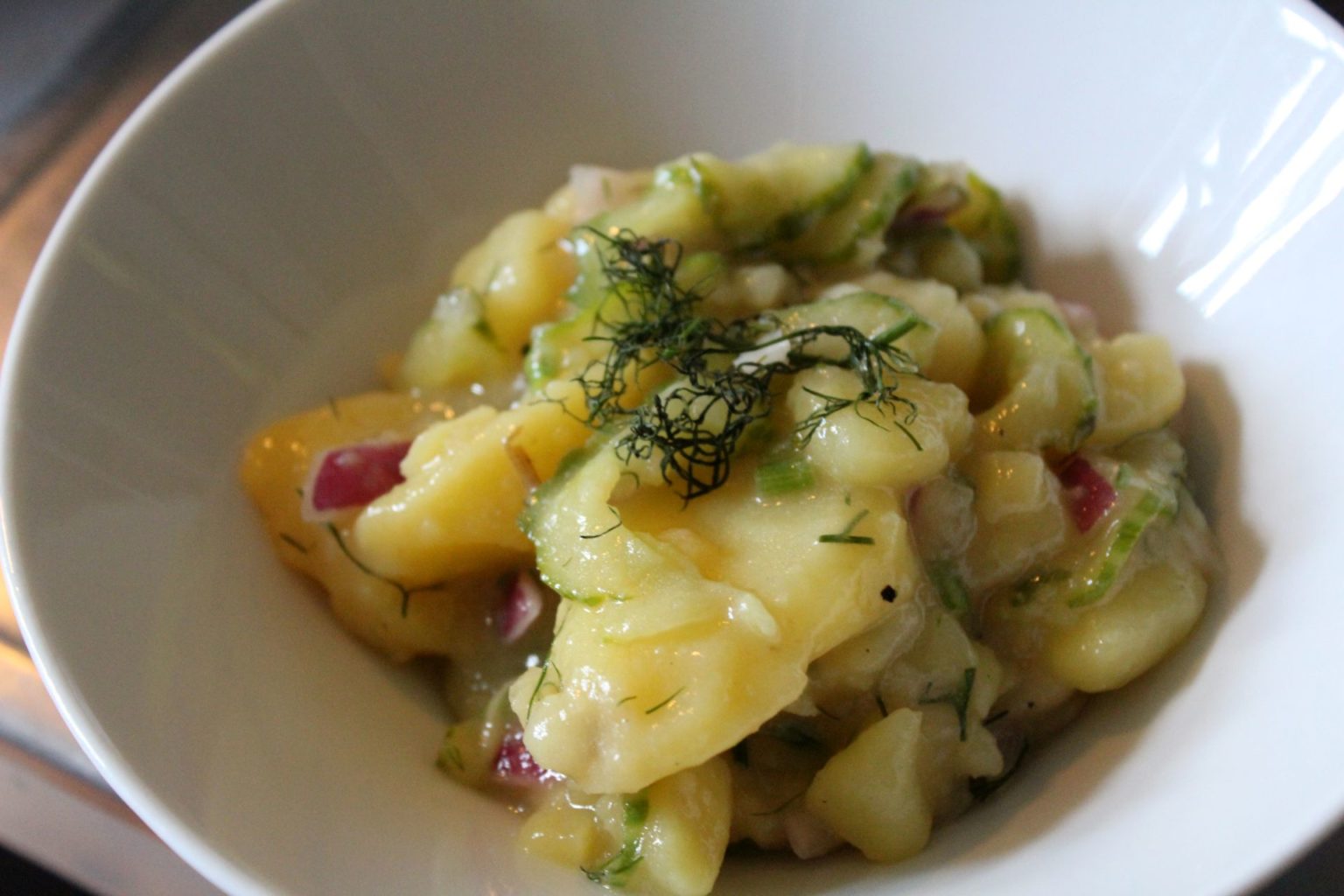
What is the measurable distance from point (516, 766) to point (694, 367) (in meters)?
0.64

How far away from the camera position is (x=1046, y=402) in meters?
1.61

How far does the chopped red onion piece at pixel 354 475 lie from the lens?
180cm

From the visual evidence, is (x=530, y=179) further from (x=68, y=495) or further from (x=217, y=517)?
(x=68, y=495)

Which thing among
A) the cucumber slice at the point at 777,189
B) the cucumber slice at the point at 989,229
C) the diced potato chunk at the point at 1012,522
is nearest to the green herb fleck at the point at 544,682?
the diced potato chunk at the point at 1012,522

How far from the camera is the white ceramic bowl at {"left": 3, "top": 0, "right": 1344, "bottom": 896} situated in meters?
1.35

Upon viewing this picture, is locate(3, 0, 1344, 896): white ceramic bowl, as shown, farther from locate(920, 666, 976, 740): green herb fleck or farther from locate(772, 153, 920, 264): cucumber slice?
locate(772, 153, 920, 264): cucumber slice

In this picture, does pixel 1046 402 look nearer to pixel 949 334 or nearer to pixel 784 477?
pixel 949 334

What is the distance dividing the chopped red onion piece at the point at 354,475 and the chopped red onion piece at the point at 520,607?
0.88 feet

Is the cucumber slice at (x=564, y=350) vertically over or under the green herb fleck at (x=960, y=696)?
over

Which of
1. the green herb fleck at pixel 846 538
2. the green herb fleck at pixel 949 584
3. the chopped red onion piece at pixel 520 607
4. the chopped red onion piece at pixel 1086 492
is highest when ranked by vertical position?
the green herb fleck at pixel 846 538

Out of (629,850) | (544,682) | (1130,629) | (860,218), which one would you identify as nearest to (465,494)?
(544,682)

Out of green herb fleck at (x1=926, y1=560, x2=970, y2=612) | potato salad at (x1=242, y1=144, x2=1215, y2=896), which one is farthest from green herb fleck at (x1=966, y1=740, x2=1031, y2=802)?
green herb fleck at (x1=926, y1=560, x2=970, y2=612)

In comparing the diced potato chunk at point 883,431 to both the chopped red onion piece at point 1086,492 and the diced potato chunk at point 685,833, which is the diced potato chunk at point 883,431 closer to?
the chopped red onion piece at point 1086,492

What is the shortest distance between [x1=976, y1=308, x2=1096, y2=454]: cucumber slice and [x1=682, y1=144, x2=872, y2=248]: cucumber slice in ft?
1.46
